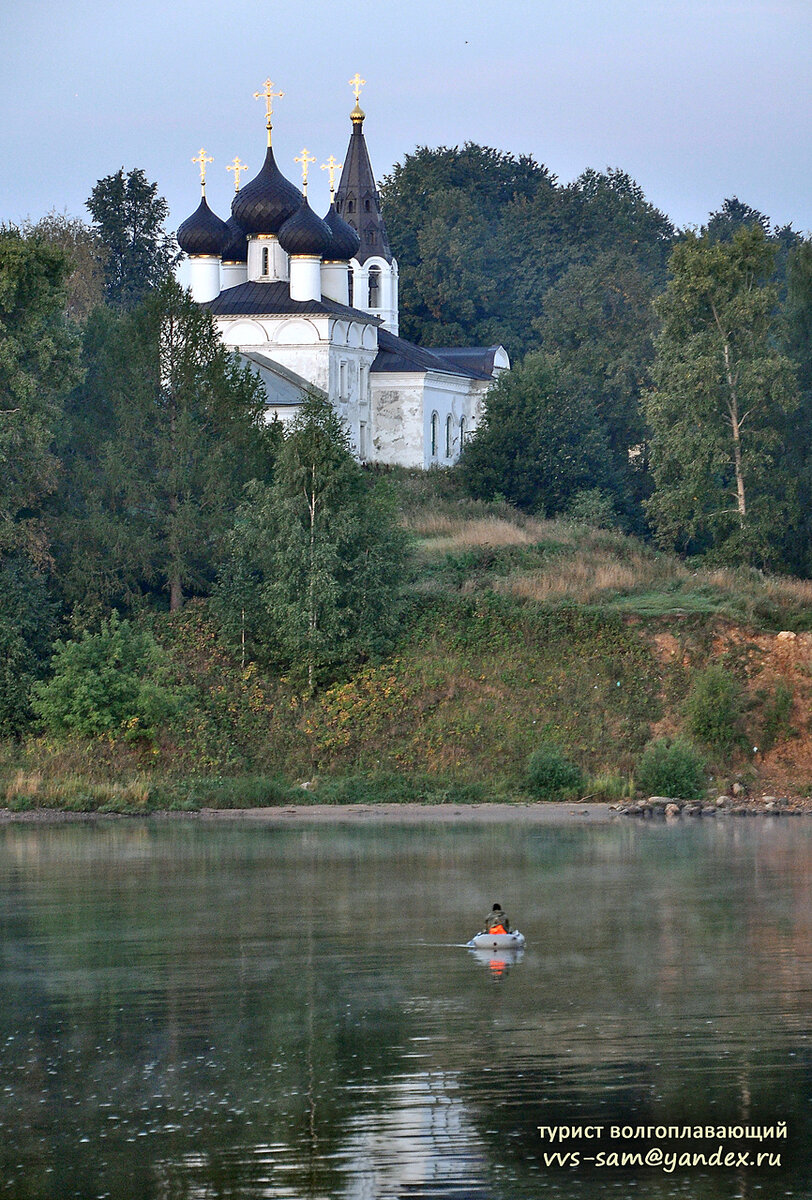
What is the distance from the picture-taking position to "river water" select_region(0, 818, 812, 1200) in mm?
12672

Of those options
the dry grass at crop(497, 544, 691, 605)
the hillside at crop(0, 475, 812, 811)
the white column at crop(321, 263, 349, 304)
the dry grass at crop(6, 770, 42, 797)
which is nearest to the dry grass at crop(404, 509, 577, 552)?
the dry grass at crop(497, 544, 691, 605)

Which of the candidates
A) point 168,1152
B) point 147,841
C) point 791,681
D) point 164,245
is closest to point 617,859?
point 147,841

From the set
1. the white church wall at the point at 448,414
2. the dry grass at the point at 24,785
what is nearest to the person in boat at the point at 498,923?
the dry grass at the point at 24,785

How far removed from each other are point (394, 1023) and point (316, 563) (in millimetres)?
24789

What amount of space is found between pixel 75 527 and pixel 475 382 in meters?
31.9

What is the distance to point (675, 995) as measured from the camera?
1814 cm

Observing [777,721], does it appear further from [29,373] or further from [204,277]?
[204,277]

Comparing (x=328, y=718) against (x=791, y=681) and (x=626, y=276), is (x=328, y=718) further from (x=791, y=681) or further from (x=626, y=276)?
(x=626, y=276)

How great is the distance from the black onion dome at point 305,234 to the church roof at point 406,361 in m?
6.88

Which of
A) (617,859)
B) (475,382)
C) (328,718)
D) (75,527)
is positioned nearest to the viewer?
(617,859)

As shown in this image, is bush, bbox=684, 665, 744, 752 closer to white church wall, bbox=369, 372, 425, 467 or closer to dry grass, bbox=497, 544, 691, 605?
dry grass, bbox=497, 544, 691, 605

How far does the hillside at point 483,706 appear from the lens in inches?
1517

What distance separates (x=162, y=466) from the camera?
44.9m

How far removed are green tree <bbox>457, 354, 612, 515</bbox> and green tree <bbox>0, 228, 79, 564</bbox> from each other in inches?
744
